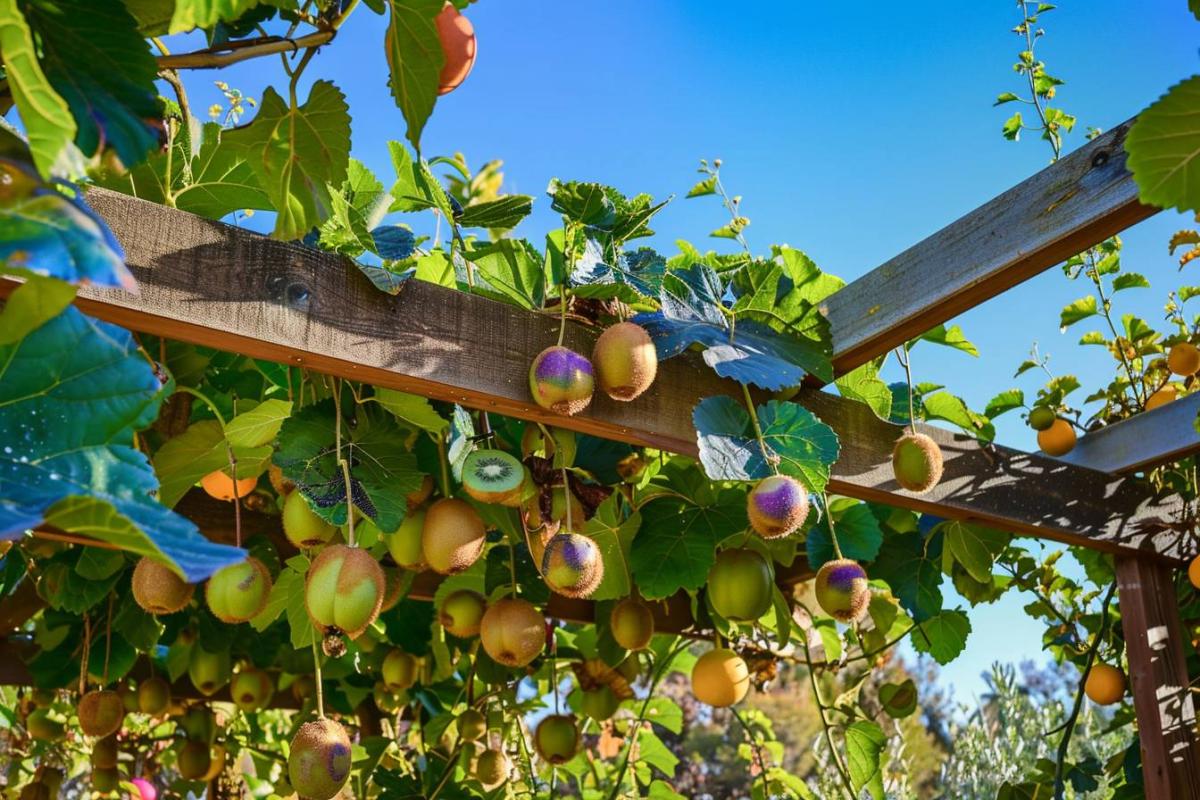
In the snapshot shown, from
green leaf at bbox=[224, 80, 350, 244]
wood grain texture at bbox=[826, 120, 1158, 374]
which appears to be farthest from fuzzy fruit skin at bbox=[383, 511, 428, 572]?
wood grain texture at bbox=[826, 120, 1158, 374]

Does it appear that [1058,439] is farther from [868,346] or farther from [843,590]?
[843,590]

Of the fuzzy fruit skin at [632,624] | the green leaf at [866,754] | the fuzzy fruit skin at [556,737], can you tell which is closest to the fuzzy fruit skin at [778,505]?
the fuzzy fruit skin at [632,624]

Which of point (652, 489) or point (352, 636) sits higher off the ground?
point (652, 489)

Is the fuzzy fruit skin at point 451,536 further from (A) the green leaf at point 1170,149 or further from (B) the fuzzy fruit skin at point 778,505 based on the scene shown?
(A) the green leaf at point 1170,149

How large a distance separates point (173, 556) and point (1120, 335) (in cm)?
234

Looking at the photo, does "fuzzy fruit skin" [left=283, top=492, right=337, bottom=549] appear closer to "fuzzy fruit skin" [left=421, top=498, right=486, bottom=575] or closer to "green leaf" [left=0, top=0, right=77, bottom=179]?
"fuzzy fruit skin" [left=421, top=498, right=486, bottom=575]

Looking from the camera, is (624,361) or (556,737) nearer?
(624,361)

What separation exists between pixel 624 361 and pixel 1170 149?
2.26 ft

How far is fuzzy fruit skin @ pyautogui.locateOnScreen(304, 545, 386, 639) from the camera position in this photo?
1.29 m

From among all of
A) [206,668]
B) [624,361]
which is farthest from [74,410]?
[206,668]

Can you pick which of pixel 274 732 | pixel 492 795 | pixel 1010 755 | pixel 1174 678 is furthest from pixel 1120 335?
pixel 274 732

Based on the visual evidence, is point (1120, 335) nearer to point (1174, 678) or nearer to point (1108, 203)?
point (1174, 678)

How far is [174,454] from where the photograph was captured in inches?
64.7

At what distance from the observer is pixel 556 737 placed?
90.9 inches
